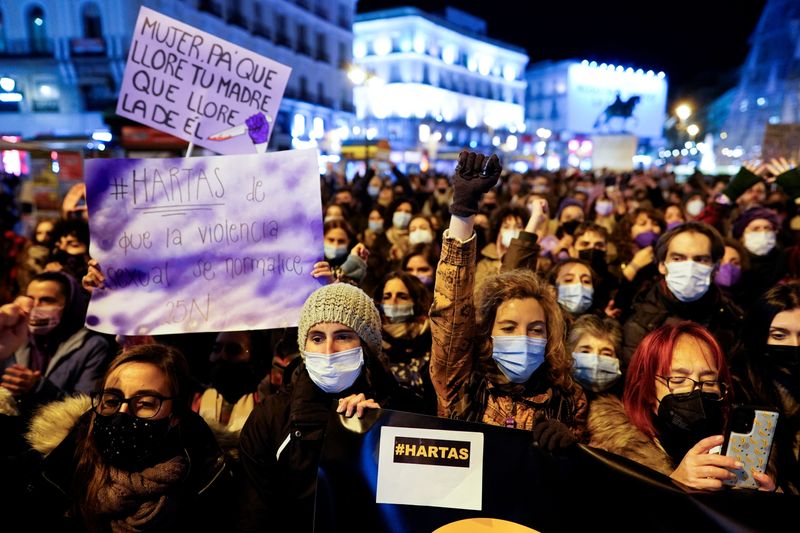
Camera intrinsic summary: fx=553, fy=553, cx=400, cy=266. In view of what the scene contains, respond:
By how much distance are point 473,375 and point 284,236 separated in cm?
129

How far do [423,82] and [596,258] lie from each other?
6588 cm

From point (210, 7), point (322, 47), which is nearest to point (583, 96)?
point (322, 47)

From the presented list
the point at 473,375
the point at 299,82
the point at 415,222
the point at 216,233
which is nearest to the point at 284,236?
the point at 216,233

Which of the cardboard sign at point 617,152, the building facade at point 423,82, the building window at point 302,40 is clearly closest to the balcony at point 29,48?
the building window at point 302,40

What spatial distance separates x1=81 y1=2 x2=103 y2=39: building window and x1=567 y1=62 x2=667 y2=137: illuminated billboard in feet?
240

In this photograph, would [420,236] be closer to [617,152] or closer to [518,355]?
[518,355]

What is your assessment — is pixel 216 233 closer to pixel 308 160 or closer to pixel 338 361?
pixel 308 160

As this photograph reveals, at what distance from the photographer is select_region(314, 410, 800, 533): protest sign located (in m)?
1.67

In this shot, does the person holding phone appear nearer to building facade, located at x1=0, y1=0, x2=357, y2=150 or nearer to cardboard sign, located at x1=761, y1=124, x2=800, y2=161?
cardboard sign, located at x1=761, y1=124, x2=800, y2=161

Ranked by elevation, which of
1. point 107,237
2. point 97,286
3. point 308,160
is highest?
point 308,160

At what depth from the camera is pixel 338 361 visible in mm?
2336

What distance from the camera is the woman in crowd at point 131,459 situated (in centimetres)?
213

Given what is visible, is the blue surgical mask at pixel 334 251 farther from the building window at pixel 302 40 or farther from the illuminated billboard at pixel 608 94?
the illuminated billboard at pixel 608 94

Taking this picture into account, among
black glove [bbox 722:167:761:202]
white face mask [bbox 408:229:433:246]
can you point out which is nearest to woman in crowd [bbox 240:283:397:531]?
white face mask [bbox 408:229:433:246]
